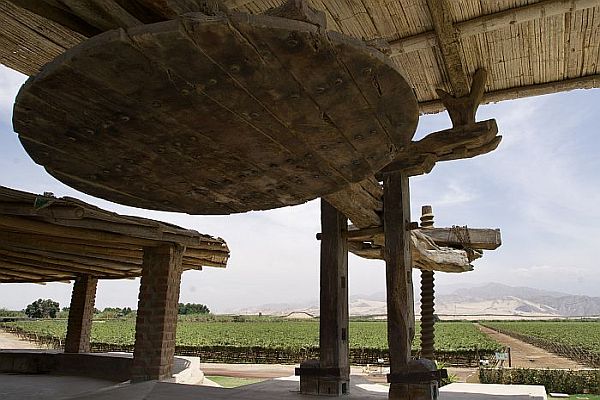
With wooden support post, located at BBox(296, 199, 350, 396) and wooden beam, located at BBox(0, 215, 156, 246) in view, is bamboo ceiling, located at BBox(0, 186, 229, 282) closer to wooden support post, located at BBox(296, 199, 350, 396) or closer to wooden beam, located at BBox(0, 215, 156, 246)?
wooden beam, located at BBox(0, 215, 156, 246)

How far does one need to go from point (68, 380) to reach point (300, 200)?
32.1 feet

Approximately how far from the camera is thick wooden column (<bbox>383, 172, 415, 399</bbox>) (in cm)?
521

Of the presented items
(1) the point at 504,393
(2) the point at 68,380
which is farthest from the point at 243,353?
(1) the point at 504,393

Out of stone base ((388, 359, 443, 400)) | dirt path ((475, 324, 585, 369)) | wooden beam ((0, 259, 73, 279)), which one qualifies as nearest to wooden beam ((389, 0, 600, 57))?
stone base ((388, 359, 443, 400))

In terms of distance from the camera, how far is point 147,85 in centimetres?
184

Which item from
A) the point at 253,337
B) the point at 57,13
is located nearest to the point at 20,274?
the point at 57,13

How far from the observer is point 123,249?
9258mm

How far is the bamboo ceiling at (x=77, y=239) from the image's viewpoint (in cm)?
631

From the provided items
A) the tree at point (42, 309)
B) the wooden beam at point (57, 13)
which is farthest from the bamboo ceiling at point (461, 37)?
the tree at point (42, 309)

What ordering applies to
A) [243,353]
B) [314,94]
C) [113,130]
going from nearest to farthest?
[314,94], [113,130], [243,353]

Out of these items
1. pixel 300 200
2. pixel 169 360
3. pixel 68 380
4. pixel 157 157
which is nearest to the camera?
pixel 157 157

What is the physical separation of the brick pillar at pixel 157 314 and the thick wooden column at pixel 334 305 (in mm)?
3640

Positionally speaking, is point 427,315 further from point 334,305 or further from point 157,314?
point 157,314

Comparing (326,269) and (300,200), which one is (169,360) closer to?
(326,269)
